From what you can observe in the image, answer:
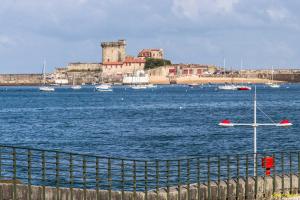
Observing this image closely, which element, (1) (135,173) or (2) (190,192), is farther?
(2) (190,192)

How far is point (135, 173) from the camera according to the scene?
2244 centimetres

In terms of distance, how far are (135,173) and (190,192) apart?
5.73ft

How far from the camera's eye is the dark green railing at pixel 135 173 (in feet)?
69.8

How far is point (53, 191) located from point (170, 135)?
1936 inches

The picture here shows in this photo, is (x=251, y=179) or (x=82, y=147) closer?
(x=251, y=179)

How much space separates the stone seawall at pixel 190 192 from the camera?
2094cm

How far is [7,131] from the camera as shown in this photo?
76.9m

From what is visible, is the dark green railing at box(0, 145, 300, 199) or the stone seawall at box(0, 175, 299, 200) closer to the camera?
the stone seawall at box(0, 175, 299, 200)

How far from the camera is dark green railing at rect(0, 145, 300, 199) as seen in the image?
838 inches

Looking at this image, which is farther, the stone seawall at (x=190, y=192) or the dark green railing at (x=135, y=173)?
the dark green railing at (x=135, y=173)

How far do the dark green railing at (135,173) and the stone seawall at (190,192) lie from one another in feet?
0.31

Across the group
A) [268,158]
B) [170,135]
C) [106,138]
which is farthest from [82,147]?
[268,158]

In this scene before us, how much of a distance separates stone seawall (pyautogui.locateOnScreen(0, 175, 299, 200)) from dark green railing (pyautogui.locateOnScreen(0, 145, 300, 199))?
9 cm

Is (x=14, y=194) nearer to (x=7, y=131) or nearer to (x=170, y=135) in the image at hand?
(x=170, y=135)
